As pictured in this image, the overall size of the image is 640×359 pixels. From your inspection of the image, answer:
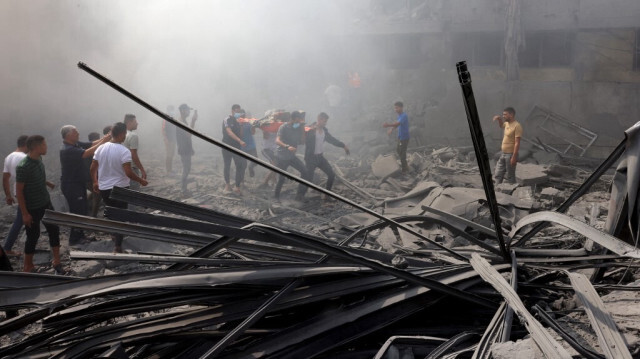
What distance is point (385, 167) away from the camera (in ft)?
39.0

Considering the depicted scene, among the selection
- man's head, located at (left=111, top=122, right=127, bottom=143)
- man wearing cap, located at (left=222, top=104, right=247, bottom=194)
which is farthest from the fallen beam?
man wearing cap, located at (left=222, top=104, right=247, bottom=194)

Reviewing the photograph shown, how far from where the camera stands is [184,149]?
10852mm

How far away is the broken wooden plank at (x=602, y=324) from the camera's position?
6.27ft

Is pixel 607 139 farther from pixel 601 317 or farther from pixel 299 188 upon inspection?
pixel 601 317

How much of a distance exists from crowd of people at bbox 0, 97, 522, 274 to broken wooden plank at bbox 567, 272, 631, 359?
168cm

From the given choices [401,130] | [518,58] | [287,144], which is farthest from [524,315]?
[518,58]

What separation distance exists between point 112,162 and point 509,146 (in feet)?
22.6

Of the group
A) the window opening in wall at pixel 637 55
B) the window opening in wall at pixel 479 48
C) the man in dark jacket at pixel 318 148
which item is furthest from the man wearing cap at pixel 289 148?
the window opening in wall at pixel 637 55

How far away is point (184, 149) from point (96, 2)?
433 inches

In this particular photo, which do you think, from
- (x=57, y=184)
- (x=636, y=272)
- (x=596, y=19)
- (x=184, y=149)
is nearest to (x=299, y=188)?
(x=184, y=149)

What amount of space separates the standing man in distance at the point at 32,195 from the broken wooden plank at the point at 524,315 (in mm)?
5600

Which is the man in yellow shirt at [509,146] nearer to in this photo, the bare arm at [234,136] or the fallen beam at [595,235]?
the bare arm at [234,136]

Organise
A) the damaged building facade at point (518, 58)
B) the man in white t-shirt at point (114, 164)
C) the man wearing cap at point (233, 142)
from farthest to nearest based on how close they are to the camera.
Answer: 1. the damaged building facade at point (518, 58)
2. the man wearing cap at point (233, 142)
3. the man in white t-shirt at point (114, 164)

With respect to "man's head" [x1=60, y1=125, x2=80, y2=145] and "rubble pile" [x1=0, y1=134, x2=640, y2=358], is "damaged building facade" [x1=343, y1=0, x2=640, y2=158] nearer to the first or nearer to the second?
"man's head" [x1=60, y1=125, x2=80, y2=145]
